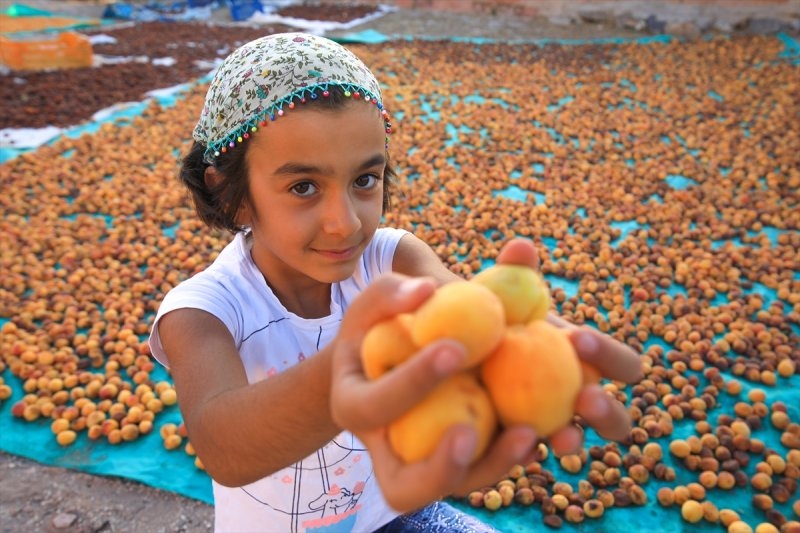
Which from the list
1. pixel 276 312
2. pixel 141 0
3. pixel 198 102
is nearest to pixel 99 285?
pixel 276 312

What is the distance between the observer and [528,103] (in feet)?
22.9

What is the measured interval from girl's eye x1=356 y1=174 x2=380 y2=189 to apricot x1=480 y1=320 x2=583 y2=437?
2.16 ft

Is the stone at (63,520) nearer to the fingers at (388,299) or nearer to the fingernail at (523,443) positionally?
the fingers at (388,299)

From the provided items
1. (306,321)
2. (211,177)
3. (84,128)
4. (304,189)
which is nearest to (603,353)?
(304,189)

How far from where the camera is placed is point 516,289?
0.78 m

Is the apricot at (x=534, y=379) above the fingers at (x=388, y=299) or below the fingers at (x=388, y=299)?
below

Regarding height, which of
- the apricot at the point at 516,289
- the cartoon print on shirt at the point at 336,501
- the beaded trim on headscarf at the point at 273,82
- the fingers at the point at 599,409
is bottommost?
the cartoon print on shirt at the point at 336,501

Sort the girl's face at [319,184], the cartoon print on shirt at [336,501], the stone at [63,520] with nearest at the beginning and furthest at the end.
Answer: the girl's face at [319,184], the cartoon print on shirt at [336,501], the stone at [63,520]

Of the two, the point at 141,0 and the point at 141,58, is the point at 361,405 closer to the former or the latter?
the point at 141,58

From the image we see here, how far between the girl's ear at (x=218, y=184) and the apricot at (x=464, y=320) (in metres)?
0.82

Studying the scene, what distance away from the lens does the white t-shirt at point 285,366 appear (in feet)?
4.48

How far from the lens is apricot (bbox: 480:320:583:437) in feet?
2.19

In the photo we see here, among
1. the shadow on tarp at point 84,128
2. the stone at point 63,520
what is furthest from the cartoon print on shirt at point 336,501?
the shadow on tarp at point 84,128

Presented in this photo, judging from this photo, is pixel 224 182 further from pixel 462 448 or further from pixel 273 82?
pixel 462 448
